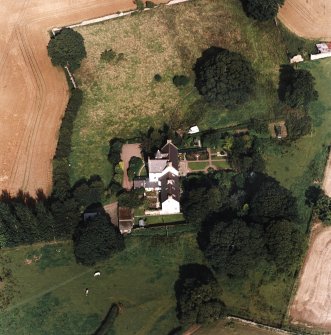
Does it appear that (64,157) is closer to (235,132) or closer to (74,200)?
(74,200)

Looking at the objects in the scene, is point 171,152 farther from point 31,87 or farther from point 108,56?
point 31,87

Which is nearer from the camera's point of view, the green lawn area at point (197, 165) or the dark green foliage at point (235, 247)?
the dark green foliage at point (235, 247)

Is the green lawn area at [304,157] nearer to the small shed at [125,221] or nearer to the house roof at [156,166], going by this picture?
the house roof at [156,166]

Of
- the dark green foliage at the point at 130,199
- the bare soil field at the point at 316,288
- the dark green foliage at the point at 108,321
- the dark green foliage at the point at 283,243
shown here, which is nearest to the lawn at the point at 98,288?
the dark green foliage at the point at 108,321

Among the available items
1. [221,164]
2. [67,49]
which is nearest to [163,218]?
[221,164]

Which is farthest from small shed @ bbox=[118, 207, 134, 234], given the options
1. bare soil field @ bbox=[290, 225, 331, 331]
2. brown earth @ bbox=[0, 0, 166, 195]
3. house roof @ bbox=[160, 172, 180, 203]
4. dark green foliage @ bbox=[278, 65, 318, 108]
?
dark green foliage @ bbox=[278, 65, 318, 108]

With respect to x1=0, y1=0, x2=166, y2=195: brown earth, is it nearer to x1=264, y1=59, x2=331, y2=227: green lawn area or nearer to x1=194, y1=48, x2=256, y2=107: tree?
x1=194, y1=48, x2=256, y2=107: tree

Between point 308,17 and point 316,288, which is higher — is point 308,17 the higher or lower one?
the higher one

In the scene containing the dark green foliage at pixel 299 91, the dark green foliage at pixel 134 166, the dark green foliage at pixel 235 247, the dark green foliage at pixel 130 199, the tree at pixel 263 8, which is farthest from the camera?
the tree at pixel 263 8
